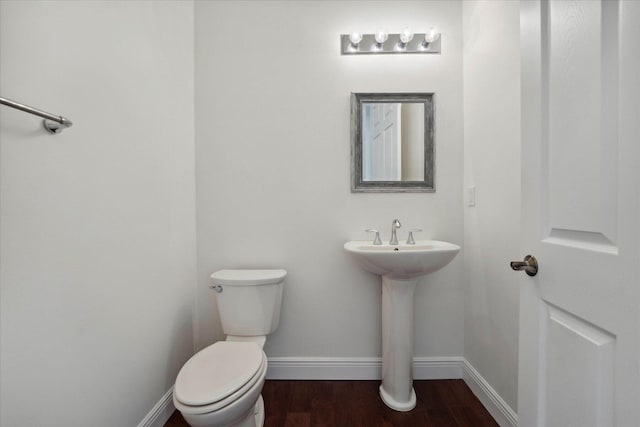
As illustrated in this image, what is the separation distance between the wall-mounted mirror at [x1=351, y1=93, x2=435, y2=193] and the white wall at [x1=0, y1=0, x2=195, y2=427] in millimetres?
1031

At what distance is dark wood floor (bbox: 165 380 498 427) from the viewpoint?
1.39 meters

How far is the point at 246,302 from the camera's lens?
1520 mm

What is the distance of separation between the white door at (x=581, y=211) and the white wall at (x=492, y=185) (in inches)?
20.9

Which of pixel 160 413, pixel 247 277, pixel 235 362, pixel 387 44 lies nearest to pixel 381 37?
pixel 387 44

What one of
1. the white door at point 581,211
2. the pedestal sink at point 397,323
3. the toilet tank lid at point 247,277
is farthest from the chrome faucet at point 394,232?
the white door at point 581,211

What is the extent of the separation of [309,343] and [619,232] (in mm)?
1562

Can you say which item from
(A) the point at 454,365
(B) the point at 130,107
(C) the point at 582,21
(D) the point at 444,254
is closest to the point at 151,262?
(B) the point at 130,107

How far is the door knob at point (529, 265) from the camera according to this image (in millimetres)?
779

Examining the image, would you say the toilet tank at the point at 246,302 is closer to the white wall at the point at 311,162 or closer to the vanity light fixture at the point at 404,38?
the white wall at the point at 311,162

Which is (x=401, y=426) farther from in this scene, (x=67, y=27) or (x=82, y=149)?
(x=67, y=27)

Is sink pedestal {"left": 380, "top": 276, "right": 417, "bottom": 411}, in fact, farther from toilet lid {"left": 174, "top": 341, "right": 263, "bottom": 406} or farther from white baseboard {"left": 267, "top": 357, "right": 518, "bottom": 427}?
toilet lid {"left": 174, "top": 341, "right": 263, "bottom": 406}

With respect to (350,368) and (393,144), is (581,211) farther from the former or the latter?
(350,368)

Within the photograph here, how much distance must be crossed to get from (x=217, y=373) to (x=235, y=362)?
9cm

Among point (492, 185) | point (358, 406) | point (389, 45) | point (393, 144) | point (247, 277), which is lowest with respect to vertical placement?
point (358, 406)
